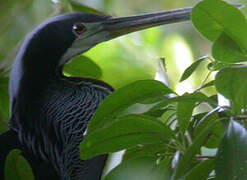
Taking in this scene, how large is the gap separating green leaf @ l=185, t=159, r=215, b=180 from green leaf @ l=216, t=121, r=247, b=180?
0.13ft

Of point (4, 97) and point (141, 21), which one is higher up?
point (141, 21)

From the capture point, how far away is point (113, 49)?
1492 millimetres

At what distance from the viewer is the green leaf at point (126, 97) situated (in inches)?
31.3

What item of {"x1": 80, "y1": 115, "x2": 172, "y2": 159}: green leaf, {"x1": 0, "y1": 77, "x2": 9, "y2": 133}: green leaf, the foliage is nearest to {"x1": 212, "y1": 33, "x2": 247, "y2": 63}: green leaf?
the foliage

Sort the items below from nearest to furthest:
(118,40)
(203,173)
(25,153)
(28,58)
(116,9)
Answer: (203,173), (25,153), (28,58), (118,40), (116,9)

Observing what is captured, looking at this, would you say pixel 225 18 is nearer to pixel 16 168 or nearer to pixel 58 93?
pixel 16 168

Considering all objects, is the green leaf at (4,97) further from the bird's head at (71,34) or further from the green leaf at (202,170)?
the green leaf at (202,170)

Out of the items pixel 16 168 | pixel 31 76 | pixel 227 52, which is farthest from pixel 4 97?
pixel 227 52

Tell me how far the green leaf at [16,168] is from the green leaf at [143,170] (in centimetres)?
19

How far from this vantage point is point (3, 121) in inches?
53.1

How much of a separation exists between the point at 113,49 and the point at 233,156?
0.86 metres

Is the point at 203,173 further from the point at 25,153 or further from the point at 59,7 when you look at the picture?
the point at 59,7

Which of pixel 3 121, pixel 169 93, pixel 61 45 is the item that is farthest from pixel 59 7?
pixel 169 93

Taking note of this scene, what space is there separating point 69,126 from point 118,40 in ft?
1.13
